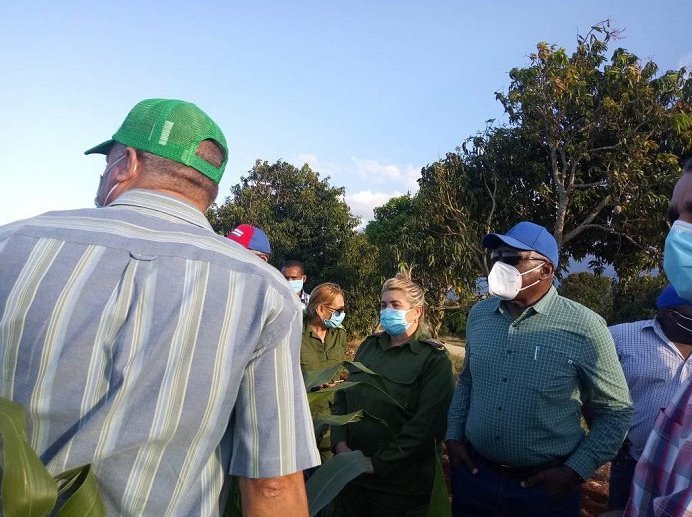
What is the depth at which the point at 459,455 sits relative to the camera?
8.43 ft

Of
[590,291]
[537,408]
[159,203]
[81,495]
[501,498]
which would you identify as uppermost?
[590,291]

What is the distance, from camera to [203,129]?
1.25 m

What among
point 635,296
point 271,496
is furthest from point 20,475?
point 635,296

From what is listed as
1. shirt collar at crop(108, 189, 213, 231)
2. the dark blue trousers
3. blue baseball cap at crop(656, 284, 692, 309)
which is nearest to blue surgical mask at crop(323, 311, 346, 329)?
the dark blue trousers

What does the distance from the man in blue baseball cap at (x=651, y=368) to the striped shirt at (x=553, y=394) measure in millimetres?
545

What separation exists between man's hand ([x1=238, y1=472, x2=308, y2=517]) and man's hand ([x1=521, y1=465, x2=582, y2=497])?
1505 mm

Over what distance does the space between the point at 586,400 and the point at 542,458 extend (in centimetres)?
35

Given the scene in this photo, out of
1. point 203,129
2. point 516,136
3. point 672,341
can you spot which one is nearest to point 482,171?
point 516,136

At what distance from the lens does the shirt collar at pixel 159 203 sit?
1.16 m

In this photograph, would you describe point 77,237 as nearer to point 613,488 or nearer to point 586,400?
point 586,400

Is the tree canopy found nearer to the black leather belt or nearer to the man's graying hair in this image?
the black leather belt

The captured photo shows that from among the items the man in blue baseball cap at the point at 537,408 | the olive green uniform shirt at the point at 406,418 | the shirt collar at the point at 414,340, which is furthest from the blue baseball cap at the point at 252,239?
the man in blue baseball cap at the point at 537,408

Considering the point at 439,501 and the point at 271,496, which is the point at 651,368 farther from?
the point at 271,496

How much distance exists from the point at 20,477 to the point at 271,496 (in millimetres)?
436
